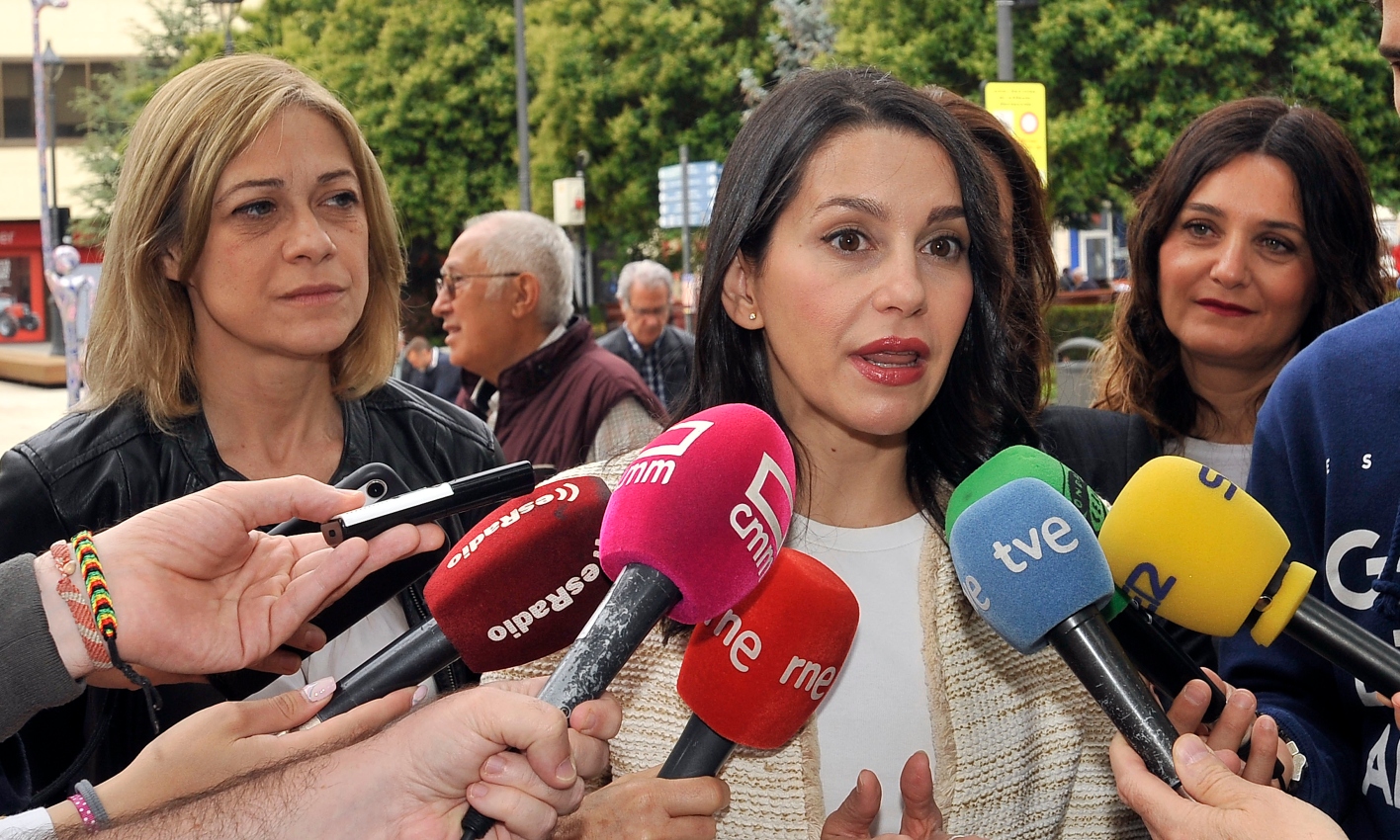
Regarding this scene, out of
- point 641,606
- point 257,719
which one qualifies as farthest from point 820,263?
point 257,719

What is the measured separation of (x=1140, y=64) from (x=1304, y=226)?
1455 cm

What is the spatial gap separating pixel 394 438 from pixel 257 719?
42.1 inches

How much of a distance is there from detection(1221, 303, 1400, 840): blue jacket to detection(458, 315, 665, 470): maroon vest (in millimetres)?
2989

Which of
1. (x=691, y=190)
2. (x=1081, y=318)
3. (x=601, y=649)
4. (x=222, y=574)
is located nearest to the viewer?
(x=601, y=649)

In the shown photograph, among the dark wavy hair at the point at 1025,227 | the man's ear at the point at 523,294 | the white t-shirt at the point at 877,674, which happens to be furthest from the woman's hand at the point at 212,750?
the man's ear at the point at 523,294

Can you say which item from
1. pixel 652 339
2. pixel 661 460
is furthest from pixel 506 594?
pixel 652 339

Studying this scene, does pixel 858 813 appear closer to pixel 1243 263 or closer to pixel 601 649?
pixel 601 649

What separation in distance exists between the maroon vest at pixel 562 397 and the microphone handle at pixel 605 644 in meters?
3.33

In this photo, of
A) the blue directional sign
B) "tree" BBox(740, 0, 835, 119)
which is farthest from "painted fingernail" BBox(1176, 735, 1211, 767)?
"tree" BBox(740, 0, 835, 119)

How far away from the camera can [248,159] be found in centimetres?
261

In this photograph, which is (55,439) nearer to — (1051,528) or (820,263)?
(820,263)

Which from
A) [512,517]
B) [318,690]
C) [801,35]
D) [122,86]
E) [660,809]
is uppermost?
[122,86]

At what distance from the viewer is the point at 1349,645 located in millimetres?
1490

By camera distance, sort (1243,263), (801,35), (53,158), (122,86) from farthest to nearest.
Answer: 1. (122,86)
2. (53,158)
3. (801,35)
4. (1243,263)
